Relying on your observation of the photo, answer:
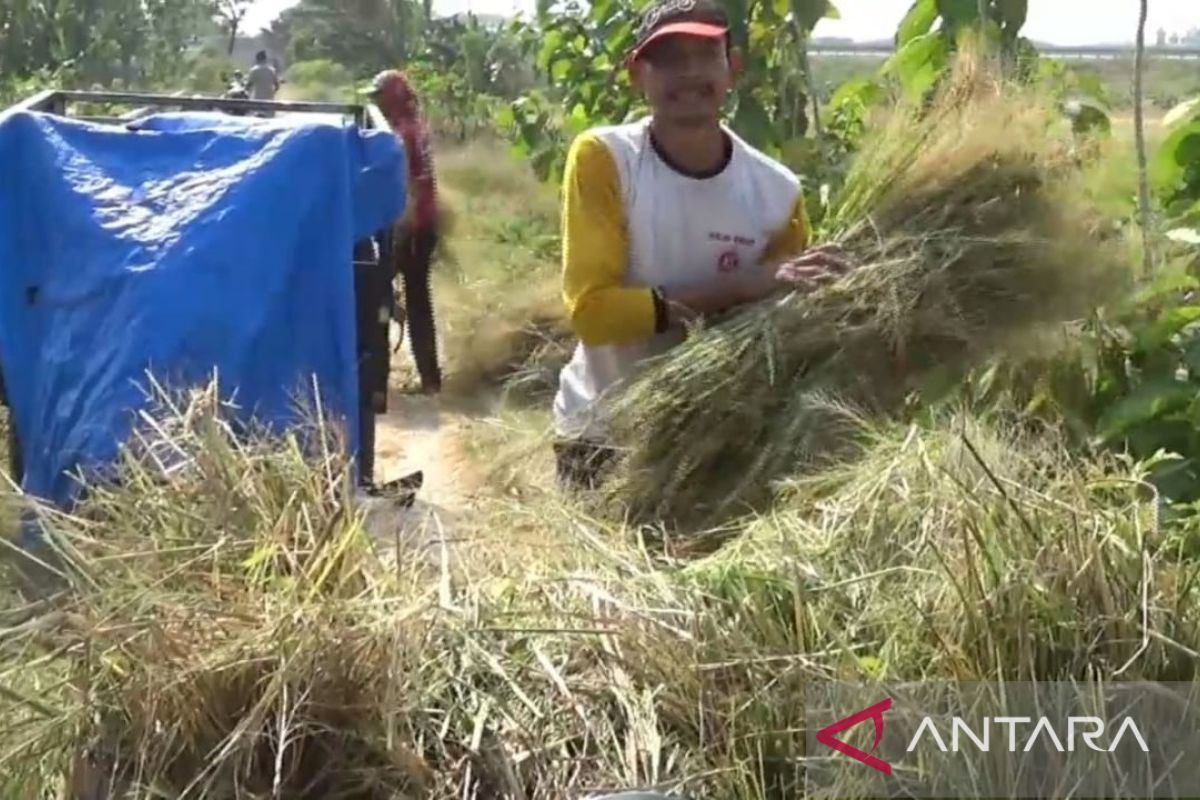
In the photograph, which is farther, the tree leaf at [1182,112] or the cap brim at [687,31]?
the tree leaf at [1182,112]

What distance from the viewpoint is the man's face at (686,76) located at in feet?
8.16

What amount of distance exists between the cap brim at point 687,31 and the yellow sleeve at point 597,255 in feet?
0.64

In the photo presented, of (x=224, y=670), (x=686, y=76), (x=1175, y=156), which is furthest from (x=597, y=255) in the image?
(x=224, y=670)

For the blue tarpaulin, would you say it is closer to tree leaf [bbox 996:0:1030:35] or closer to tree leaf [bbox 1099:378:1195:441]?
tree leaf [bbox 996:0:1030:35]

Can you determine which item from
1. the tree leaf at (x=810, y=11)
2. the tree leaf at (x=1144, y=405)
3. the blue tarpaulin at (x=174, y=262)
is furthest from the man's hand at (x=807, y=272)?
the tree leaf at (x=810, y=11)

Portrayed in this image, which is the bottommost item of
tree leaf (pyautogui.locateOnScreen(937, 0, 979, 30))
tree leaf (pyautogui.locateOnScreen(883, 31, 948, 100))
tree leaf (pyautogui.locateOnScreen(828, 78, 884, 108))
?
tree leaf (pyautogui.locateOnScreen(828, 78, 884, 108))

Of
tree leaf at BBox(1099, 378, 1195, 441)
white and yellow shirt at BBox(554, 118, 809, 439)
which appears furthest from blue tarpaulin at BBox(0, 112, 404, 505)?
tree leaf at BBox(1099, 378, 1195, 441)

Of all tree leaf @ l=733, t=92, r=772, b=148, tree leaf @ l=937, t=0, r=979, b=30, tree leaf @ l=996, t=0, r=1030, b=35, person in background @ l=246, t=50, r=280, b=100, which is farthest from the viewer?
person in background @ l=246, t=50, r=280, b=100

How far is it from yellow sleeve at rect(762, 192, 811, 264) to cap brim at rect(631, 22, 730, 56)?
14.2 inches

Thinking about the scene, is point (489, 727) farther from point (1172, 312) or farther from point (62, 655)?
point (1172, 312)

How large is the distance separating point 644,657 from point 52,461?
2.09 meters

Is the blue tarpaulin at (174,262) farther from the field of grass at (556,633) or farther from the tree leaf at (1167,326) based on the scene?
the tree leaf at (1167,326)

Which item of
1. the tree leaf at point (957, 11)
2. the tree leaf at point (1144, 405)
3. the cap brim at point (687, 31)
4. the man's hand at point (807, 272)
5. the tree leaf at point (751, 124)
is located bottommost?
the tree leaf at point (1144, 405)

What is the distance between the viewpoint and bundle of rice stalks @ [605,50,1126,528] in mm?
2258
